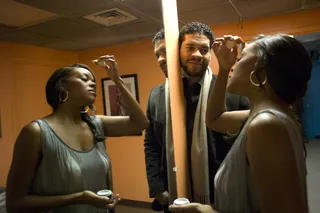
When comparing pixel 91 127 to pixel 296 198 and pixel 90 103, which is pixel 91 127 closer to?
pixel 90 103

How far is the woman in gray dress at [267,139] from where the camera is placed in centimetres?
41

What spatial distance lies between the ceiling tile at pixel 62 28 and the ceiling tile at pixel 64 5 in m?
0.05

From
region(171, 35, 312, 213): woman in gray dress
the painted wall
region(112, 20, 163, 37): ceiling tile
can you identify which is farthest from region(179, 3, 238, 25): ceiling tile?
region(171, 35, 312, 213): woman in gray dress

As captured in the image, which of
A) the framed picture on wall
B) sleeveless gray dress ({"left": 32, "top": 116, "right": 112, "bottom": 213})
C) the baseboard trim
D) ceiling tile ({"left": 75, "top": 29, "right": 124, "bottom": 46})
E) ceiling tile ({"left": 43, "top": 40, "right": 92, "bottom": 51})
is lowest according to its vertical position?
the baseboard trim

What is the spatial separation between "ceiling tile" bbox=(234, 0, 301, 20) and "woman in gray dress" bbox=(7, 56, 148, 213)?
3.47 ft

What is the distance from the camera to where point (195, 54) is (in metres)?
0.73

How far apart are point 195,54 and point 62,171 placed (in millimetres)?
449

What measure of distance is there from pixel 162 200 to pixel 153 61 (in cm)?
49

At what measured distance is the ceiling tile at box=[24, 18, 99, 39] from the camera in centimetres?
97

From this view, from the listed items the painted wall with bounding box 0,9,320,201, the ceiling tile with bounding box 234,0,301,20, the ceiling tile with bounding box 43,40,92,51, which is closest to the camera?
the painted wall with bounding box 0,9,320,201

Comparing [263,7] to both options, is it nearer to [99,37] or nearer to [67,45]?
[99,37]

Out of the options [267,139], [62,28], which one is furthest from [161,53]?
[267,139]

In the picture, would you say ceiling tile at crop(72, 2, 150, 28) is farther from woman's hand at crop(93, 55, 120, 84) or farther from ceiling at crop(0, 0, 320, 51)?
woman's hand at crop(93, 55, 120, 84)

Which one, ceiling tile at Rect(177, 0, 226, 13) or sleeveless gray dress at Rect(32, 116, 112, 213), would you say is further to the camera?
ceiling tile at Rect(177, 0, 226, 13)
